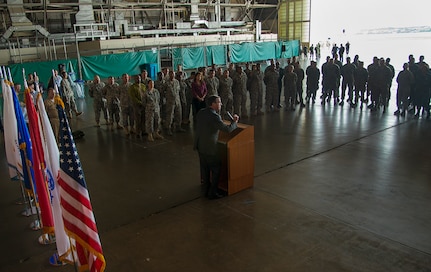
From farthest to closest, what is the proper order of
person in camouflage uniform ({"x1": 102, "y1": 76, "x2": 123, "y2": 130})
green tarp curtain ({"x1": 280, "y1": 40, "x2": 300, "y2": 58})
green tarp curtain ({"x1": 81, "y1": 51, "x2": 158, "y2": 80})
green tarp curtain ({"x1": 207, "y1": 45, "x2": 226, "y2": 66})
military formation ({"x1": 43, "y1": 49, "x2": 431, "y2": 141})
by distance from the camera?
green tarp curtain ({"x1": 280, "y1": 40, "x2": 300, "y2": 58}) < green tarp curtain ({"x1": 207, "y1": 45, "x2": 226, "y2": 66}) < green tarp curtain ({"x1": 81, "y1": 51, "x2": 158, "y2": 80}) < person in camouflage uniform ({"x1": 102, "y1": 76, "x2": 123, "y2": 130}) < military formation ({"x1": 43, "y1": 49, "x2": 431, "y2": 141})

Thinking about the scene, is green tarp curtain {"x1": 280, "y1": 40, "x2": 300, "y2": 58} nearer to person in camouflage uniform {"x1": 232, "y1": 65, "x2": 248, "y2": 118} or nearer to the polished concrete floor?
person in camouflage uniform {"x1": 232, "y1": 65, "x2": 248, "y2": 118}

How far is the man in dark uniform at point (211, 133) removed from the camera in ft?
18.8

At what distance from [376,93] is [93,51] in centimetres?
1725

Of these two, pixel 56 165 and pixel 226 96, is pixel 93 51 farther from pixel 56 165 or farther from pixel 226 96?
pixel 56 165

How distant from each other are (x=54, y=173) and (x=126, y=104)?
6420 millimetres

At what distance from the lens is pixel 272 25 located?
4106 cm

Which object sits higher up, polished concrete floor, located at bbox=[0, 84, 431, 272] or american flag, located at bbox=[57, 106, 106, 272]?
american flag, located at bbox=[57, 106, 106, 272]

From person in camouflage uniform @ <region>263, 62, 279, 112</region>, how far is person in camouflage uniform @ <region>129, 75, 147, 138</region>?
15.4ft

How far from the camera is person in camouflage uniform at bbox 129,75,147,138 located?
375 inches

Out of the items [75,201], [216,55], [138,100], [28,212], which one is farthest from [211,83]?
[216,55]

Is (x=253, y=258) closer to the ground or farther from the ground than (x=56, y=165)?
closer to the ground

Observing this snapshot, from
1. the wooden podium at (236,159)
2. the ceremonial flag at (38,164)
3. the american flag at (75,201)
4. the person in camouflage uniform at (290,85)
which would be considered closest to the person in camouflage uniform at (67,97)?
the person in camouflage uniform at (290,85)

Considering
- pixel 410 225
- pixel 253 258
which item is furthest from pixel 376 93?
pixel 253 258

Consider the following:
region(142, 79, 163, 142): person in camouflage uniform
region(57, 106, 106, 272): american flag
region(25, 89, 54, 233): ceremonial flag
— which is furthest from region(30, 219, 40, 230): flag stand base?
region(142, 79, 163, 142): person in camouflage uniform
